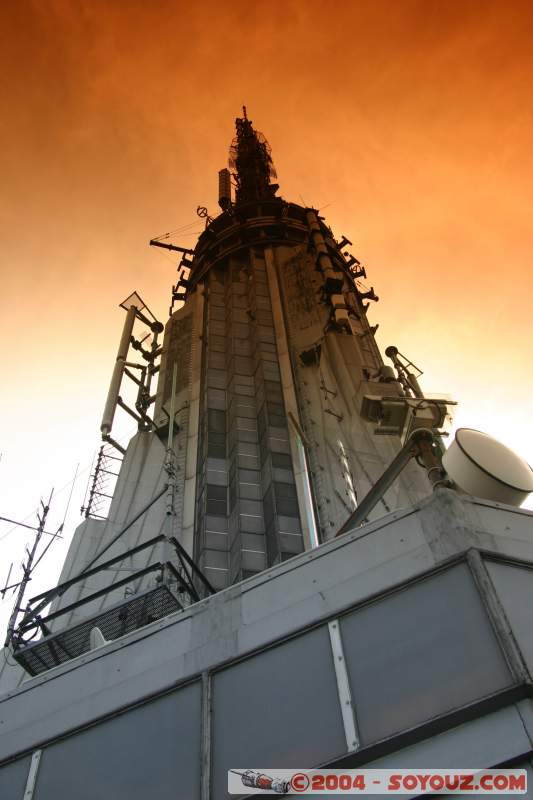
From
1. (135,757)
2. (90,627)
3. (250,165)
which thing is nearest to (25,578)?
(90,627)

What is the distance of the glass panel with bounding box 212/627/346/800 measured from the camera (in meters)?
6.89

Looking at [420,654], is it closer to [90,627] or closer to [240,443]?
[90,627]

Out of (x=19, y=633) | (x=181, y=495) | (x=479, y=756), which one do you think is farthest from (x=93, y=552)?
(x=479, y=756)

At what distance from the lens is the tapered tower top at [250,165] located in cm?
4566

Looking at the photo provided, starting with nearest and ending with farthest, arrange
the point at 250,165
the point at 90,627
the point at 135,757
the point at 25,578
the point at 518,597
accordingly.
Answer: the point at 518,597 → the point at 135,757 → the point at 90,627 → the point at 25,578 → the point at 250,165

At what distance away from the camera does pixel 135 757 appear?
779cm

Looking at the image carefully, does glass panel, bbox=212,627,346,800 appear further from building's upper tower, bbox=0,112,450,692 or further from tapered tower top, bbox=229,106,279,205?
tapered tower top, bbox=229,106,279,205

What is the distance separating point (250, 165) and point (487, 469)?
4459 cm

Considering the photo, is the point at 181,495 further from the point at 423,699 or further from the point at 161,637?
the point at 423,699

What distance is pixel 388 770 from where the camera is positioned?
20.7ft

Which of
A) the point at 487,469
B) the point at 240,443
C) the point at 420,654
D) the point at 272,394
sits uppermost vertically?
the point at 272,394

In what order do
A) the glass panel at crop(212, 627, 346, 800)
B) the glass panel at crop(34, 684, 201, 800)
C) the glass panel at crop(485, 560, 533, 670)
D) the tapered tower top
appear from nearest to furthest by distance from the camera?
1. the glass panel at crop(485, 560, 533, 670)
2. the glass panel at crop(212, 627, 346, 800)
3. the glass panel at crop(34, 684, 201, 800)
4. the tapered tower top

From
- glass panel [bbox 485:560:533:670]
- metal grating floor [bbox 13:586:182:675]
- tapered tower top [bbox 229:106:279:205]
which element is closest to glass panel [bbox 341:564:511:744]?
glass panel [bbox 485:560:533:670]

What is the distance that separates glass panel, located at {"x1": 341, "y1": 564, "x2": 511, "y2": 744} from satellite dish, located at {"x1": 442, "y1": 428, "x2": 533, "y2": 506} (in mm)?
1447
